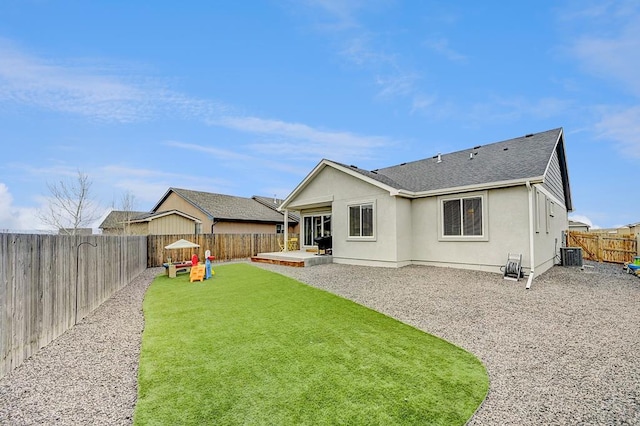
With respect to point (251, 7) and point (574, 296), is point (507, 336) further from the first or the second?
point (251, 7)

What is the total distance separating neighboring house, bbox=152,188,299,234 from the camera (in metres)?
22.9

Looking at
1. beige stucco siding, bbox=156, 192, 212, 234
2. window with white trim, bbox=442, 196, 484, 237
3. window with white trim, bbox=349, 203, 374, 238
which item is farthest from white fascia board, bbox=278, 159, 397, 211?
beige stucco siding, bbox=156, 192, 212, 234

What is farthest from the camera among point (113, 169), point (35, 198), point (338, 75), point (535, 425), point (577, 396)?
point (113, 169)

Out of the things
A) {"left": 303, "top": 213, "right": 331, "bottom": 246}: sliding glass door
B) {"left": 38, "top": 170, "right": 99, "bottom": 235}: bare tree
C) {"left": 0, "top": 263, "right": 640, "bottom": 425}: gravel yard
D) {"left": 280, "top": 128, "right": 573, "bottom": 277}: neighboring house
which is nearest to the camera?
{"left": 0, "top": 263, "right": 640, "bottom": 425}: gravel yard

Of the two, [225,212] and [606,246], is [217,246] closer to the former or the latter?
[225,212]

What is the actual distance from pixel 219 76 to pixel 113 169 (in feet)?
35.6

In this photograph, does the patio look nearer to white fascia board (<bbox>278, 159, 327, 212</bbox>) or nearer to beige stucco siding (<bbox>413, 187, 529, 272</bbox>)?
white fascia board (<bbox>278, 159, 327, 212</bbox>)

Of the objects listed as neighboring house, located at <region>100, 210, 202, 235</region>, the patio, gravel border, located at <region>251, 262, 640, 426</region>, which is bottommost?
gravel border, located at <region>251, 262, 640, 426</region>

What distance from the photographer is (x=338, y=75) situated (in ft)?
51.5

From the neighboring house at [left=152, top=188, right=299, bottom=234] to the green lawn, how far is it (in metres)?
16.4

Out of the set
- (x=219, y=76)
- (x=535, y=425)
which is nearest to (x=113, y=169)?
(x=219, y=76)

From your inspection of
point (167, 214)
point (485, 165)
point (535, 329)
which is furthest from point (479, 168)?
point (167, 214)

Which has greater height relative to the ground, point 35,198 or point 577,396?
point 35,198

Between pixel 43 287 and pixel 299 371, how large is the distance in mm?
4369
